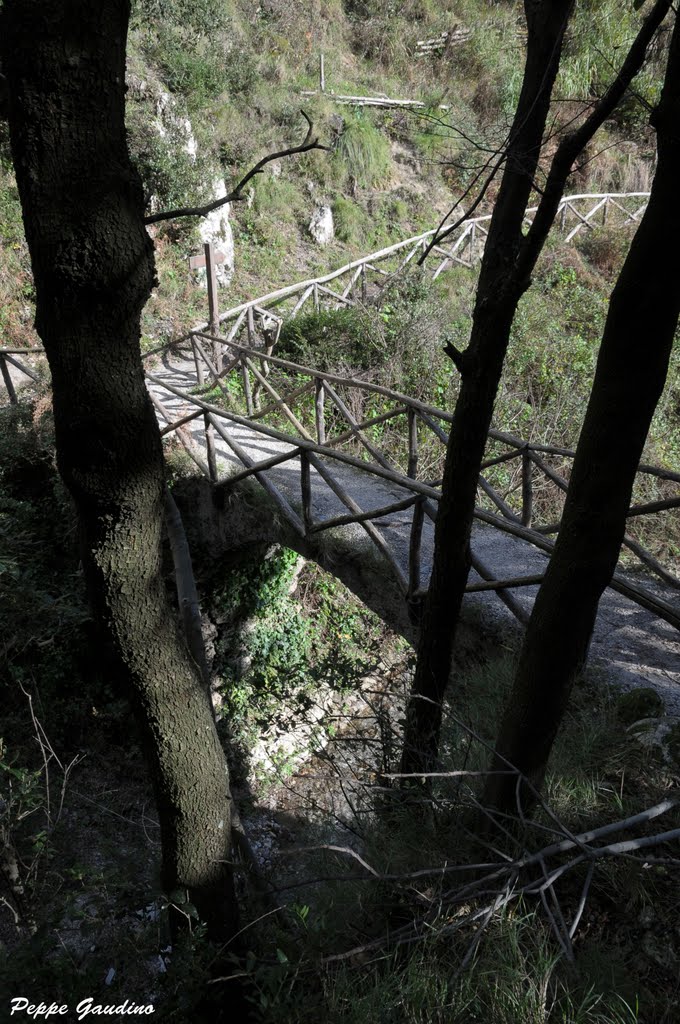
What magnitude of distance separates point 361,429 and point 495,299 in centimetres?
397

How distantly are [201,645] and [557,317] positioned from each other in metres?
10.6

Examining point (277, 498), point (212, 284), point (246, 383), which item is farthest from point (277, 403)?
point (212, 284)

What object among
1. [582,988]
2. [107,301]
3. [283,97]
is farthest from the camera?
[283,97]

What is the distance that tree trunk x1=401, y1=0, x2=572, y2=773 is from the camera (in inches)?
80.0

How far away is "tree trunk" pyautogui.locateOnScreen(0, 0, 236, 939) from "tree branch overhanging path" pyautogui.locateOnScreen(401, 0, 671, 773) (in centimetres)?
101

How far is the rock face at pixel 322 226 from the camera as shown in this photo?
1498 centimetres

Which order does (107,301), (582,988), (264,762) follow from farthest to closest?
(264,762)
(107,301)
(582,988)

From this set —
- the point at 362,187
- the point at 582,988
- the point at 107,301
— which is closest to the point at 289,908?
the point at 582,988

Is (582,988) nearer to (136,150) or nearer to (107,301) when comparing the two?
(107,301)

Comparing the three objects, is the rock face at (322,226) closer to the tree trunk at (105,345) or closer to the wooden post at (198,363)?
the wooden post at (198,363)

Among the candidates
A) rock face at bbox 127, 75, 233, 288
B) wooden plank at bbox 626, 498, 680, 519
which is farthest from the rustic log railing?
rock face at bbox 127, 75, 233, 288

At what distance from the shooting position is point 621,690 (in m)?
3.17

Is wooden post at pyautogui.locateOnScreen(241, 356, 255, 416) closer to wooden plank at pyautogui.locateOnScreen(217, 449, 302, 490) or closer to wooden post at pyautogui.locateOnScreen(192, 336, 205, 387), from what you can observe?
wooden post at pyautogui.locateOnScreen(192, 336, 205, 387)

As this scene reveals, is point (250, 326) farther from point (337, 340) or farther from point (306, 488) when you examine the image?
point (306, 488)
